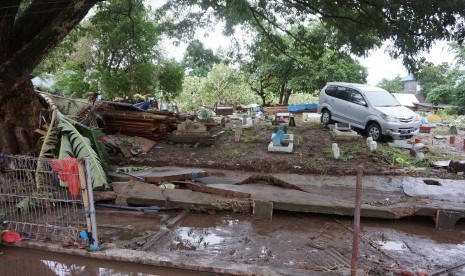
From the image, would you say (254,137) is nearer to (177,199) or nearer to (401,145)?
(401,145)

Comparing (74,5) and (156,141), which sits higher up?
(74,5)

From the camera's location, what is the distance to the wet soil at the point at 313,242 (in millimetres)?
4949

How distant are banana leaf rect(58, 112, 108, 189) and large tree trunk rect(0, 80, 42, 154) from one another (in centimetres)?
100

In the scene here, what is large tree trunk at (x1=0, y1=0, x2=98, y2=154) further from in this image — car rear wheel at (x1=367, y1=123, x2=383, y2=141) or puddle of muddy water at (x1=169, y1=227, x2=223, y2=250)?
car rear wheel at (x1=367, y1=123, x2=383, y2=141)

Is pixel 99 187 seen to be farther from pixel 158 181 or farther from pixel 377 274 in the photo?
pixel 377 274

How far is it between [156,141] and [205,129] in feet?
5.53

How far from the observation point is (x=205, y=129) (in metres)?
11.9

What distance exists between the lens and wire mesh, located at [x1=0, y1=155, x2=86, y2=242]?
5.30m

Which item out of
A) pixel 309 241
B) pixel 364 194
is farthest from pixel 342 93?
pixel 309 241

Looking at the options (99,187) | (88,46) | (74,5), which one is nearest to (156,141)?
(99,187)

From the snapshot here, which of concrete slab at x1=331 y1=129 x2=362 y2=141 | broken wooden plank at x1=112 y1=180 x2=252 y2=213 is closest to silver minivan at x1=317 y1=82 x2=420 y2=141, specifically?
concrete slab at x1=331 y1=129 x2=362 y2=141

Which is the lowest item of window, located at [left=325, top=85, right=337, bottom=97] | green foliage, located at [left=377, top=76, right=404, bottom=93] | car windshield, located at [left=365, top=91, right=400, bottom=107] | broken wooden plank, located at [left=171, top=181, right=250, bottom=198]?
broken wooden plank, located at [left=171, top=181, right=250, bottom=198]

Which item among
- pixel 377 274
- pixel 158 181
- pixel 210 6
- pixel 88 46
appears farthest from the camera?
pixel 88 46

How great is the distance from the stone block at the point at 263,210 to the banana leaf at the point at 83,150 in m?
3.01
